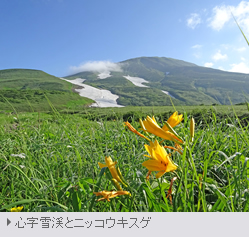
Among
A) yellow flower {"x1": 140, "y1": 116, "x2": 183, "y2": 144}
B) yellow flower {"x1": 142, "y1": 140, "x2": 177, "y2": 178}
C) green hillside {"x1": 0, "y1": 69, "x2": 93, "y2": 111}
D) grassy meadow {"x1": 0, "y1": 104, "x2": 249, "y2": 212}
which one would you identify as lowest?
grassy meadow {"x1": 0, "y1": 104, "x2": 249, "y2": 212}

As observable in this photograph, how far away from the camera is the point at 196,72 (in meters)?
116

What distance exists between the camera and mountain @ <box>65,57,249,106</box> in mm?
67500

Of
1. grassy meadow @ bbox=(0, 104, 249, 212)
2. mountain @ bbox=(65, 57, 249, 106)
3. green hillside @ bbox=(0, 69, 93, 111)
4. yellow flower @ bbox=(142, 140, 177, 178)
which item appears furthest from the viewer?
mountain @ bbox=(65, 57, 249, 106)

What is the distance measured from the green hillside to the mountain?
17339mm

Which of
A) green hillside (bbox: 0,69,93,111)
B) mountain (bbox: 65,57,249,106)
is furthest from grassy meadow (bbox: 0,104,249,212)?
mountain (bbox: 65,57,249,106)

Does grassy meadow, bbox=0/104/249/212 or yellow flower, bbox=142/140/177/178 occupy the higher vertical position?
yellow flower, bbox=142/140/177/178

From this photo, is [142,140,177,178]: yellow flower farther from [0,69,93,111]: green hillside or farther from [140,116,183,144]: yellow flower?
[0,69,93,111]: green hillside

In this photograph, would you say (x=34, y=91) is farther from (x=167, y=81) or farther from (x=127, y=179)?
(x=167, y=81)

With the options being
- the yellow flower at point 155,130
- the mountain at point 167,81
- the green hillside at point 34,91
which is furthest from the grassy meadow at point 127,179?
the mountain at point 167,81

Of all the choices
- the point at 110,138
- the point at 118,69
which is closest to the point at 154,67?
the point at 118,69

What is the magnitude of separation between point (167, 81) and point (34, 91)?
83729mm

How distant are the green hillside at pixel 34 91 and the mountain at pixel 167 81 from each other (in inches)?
683

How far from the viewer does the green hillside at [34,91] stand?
21312 millimetres
